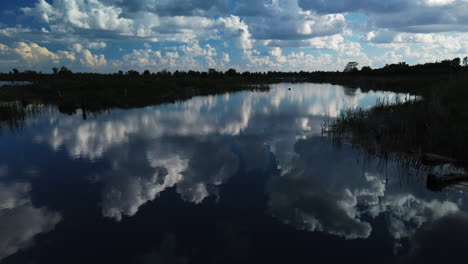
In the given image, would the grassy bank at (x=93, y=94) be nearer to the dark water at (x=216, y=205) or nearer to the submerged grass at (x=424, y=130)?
the dark water at (x=216, y=205)

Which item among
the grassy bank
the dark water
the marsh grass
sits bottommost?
the dark water

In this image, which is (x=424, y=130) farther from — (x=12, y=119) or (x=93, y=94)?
(x=93, y=94)

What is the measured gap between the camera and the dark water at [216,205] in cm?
894

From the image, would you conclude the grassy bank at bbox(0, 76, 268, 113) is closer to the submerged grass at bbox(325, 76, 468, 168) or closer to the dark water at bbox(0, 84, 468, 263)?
the dark water at bbox(0, 84, 468, 263)

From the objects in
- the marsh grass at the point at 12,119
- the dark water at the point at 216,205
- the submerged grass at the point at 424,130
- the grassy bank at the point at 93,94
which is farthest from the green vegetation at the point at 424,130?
the grassy bank at the point at 93,94

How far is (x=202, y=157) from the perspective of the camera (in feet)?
61.7

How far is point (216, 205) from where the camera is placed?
472 inches

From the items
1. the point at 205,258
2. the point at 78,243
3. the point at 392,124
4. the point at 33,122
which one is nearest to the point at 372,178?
the point at 392,124

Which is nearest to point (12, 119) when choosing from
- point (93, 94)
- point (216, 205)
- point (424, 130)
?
point (93, 94)

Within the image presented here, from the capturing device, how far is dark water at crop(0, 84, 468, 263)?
8.94 metres

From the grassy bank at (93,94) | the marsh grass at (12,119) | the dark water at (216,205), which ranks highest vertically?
the grassy bank at (93,94)

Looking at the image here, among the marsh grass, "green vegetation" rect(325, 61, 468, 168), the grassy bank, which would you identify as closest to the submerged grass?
"green vegetation" rect(325, 61, 468, 168)

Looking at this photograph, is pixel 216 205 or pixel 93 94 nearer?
pixel 216 205

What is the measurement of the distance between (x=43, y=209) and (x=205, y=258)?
7.40m
